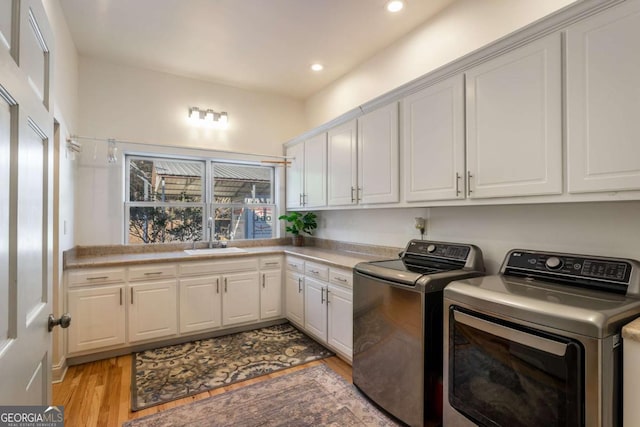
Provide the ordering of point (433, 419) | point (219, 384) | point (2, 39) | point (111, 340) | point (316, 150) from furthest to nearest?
point (316, 150), point (111, 340), point (219, 384), point (433, 419), point (2, 39)

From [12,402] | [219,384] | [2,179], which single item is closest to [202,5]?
[2,179]

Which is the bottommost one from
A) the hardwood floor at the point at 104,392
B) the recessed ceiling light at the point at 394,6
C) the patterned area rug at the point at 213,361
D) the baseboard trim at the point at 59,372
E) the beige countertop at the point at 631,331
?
the hardwood floor at the point at 104,392

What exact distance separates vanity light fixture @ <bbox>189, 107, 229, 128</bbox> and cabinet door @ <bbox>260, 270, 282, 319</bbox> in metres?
1.91

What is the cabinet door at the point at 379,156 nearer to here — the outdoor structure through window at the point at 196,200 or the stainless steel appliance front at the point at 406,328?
the stainless steel appliance front at the point at 406,328

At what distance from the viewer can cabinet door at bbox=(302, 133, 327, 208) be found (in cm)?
350

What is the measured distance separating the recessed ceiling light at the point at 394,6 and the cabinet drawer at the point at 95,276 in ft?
10.3

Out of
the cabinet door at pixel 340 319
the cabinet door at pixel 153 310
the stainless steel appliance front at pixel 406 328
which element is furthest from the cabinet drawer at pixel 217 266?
the stainless steel appliance front at pixel 406 328

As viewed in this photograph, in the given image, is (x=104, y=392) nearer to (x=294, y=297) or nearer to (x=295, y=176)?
(x=294, y=297)

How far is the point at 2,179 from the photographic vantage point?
2.36ft

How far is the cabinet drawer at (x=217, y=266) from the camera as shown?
10.6 feet

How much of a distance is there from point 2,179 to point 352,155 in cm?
259

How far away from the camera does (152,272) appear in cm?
306

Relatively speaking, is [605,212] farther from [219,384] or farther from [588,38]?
[219,384]

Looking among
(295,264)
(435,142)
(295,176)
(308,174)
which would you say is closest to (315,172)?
(308,174)
